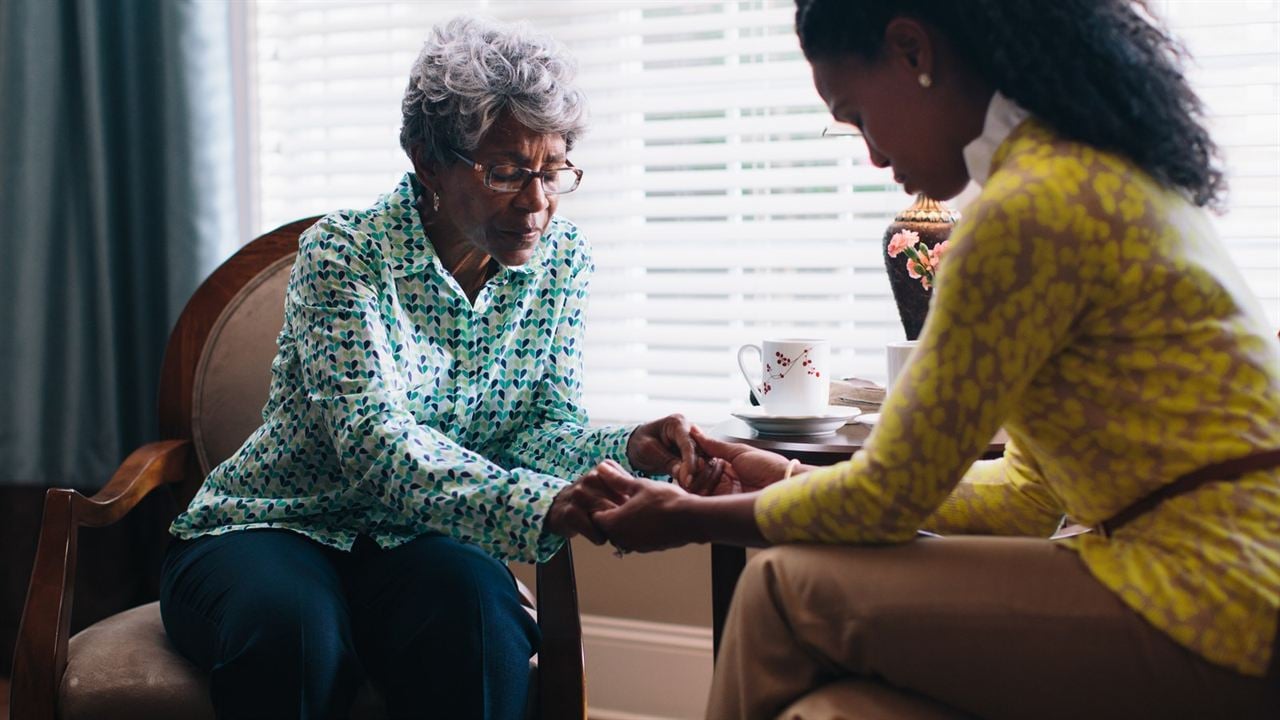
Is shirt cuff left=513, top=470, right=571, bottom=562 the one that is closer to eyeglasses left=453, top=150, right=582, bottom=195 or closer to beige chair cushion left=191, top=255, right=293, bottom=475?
eyeglasses left=453, top=150, right=582, bottom=195

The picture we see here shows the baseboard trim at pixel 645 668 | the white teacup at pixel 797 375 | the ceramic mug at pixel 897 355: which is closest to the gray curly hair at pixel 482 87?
the white teacup at pixel 797 375

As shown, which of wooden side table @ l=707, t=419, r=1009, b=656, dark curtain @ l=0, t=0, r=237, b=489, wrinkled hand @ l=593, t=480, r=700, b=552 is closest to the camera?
A: wrinkled hand @ l=593, t=480, r=700, b=552

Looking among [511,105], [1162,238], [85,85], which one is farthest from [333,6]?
[1162,238]

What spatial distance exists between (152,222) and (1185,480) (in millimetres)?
2129

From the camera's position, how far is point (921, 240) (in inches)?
69.3

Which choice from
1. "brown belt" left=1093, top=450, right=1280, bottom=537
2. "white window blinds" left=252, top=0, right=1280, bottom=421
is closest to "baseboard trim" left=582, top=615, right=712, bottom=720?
"white window blinds" left=252, top=0, right=1280, bottom=421

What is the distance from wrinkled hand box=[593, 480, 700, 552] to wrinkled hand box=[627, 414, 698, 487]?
0.88 feet

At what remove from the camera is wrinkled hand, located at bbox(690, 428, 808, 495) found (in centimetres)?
147

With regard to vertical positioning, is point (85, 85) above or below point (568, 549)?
above

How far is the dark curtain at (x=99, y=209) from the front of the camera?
92.9 inches

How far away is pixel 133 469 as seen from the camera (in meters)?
1.86

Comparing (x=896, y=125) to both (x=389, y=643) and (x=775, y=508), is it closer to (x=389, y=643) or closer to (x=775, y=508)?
(x=775, y=508)

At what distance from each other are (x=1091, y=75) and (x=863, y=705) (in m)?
0.60

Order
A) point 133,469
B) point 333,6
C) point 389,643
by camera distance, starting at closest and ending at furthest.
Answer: point 389,643 → point 133,469 → point 333,6
